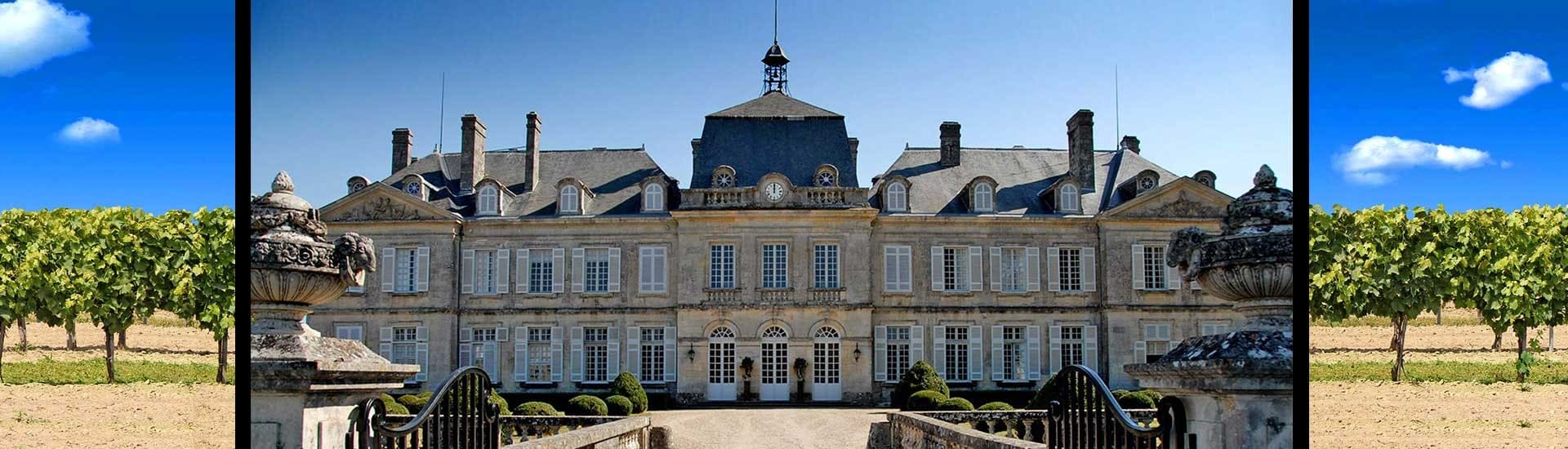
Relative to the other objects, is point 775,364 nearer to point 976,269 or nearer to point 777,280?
point 777,280

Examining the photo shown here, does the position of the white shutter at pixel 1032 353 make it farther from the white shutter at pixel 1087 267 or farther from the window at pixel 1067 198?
the window at pixel 1067 198

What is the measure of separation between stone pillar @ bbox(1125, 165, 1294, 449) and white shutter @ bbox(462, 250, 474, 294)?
20.7 metres

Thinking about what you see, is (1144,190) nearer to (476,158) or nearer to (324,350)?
(476,158)

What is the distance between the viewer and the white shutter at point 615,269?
76.4 ft

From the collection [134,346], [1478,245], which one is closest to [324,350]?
[1478,245]

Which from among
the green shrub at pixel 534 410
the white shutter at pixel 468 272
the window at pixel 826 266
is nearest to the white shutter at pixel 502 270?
the white shutter at pixel 468 272

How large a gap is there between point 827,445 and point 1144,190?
11.4m

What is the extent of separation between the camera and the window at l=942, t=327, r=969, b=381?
75.4ft

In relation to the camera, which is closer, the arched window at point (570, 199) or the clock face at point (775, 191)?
the clock face at point (775, 191)

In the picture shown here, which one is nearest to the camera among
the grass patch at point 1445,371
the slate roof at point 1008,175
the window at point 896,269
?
the grass patch at point 1445,371

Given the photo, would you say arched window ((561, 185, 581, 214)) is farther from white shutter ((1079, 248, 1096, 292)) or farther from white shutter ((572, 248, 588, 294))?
white shutter ((1079, 248, 1096, 292))

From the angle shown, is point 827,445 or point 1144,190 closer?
point 827,445

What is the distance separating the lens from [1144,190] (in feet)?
78.1

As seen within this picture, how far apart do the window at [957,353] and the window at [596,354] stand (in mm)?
6218
